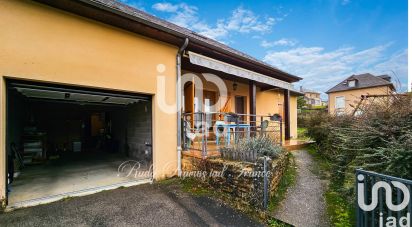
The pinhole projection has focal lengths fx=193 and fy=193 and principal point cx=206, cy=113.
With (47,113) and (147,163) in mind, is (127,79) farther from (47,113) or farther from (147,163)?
(47,113)

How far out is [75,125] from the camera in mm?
15711

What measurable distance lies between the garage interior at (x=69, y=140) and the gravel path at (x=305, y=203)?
4822mm

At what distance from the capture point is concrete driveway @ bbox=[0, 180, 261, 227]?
4.02 m

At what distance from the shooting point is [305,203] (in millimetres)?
4891

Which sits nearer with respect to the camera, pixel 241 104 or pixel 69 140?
pixel 241 104

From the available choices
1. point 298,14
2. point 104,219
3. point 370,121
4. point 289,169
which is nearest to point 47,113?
point 104,219

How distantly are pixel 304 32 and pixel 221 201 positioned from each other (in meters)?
19.3

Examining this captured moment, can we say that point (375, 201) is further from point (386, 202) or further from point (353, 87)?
point (353, 87)

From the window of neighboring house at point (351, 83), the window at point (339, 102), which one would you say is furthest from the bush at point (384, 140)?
the window of neighboring house at point (351, 83)

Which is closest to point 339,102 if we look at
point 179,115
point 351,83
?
point 351,83

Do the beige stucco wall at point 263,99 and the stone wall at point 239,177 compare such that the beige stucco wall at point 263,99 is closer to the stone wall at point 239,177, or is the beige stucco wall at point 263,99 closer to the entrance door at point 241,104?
the entrance door at point 241,104

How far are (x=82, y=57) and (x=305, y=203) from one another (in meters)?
6.98

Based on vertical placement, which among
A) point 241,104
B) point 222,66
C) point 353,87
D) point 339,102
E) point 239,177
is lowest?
point 239,177

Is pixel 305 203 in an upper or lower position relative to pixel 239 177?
lower
